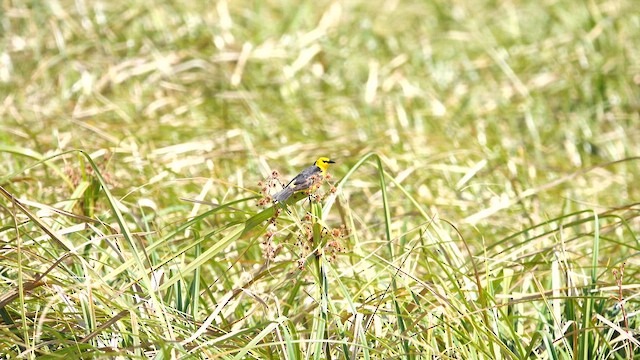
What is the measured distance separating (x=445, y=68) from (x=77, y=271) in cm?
480

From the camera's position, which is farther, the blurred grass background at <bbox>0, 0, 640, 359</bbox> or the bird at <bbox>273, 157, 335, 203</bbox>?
the blurred grass background at <bbox>0, 0, 640, 359</bbox>

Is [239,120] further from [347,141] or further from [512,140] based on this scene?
[512,140]

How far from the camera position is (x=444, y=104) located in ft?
20.9

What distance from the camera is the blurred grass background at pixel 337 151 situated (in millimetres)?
2387

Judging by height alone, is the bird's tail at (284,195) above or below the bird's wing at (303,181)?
below

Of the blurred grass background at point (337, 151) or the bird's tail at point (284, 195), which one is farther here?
the blurred grass background at point (337, 151)

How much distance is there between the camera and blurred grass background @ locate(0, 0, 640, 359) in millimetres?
2387

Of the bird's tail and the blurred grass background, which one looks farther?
the blurred grass background

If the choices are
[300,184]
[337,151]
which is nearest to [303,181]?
[300,184]

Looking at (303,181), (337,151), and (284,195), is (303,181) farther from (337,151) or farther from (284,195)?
(337,151)

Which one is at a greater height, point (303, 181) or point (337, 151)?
point (303, 181)

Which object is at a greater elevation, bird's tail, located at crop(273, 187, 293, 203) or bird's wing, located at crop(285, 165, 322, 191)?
bird's wing, located at crop(285, 165, 322, 191)

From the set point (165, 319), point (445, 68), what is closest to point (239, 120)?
point (445, 68)

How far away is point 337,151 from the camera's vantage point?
15.4ft
